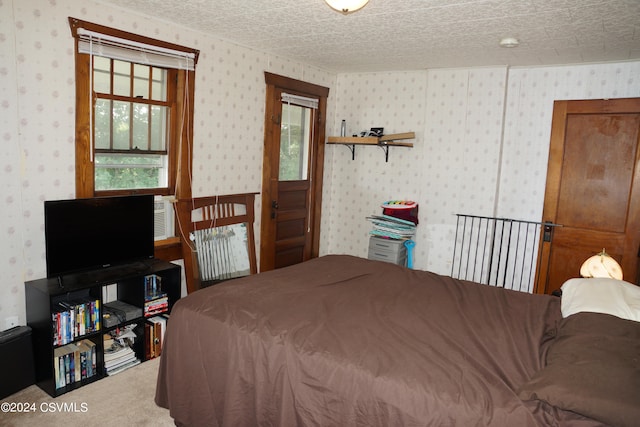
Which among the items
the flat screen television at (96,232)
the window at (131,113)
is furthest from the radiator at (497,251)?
the flat screen television at (96,232)

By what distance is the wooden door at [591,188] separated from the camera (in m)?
3.88

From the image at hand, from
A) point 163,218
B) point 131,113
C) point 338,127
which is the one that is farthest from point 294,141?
point 131,113

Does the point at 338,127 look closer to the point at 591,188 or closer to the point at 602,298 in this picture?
the point at 591,188

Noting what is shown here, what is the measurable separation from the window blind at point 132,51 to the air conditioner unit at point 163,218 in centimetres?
107

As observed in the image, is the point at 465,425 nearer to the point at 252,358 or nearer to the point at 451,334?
the point at 451,334

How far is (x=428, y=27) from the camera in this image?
322cm

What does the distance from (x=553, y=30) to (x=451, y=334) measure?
243 centimetres

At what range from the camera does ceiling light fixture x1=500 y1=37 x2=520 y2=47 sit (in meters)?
3.38

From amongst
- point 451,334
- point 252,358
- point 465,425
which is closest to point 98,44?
→ point 252,358

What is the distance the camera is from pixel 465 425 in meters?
1.48

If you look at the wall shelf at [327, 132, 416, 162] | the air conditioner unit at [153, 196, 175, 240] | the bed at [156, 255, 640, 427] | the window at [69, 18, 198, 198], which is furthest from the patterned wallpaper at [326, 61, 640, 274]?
the air conditioner unit at [153, 196, 175, 240]

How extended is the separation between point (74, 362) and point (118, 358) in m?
0.30

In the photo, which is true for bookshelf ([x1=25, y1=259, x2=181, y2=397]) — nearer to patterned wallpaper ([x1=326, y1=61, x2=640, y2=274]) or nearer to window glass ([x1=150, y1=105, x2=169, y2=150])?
window glass ([x1=150, y1=105, x2=169, y2=150])

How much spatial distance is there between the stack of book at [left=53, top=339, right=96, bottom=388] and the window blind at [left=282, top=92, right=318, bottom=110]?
2.99 m
